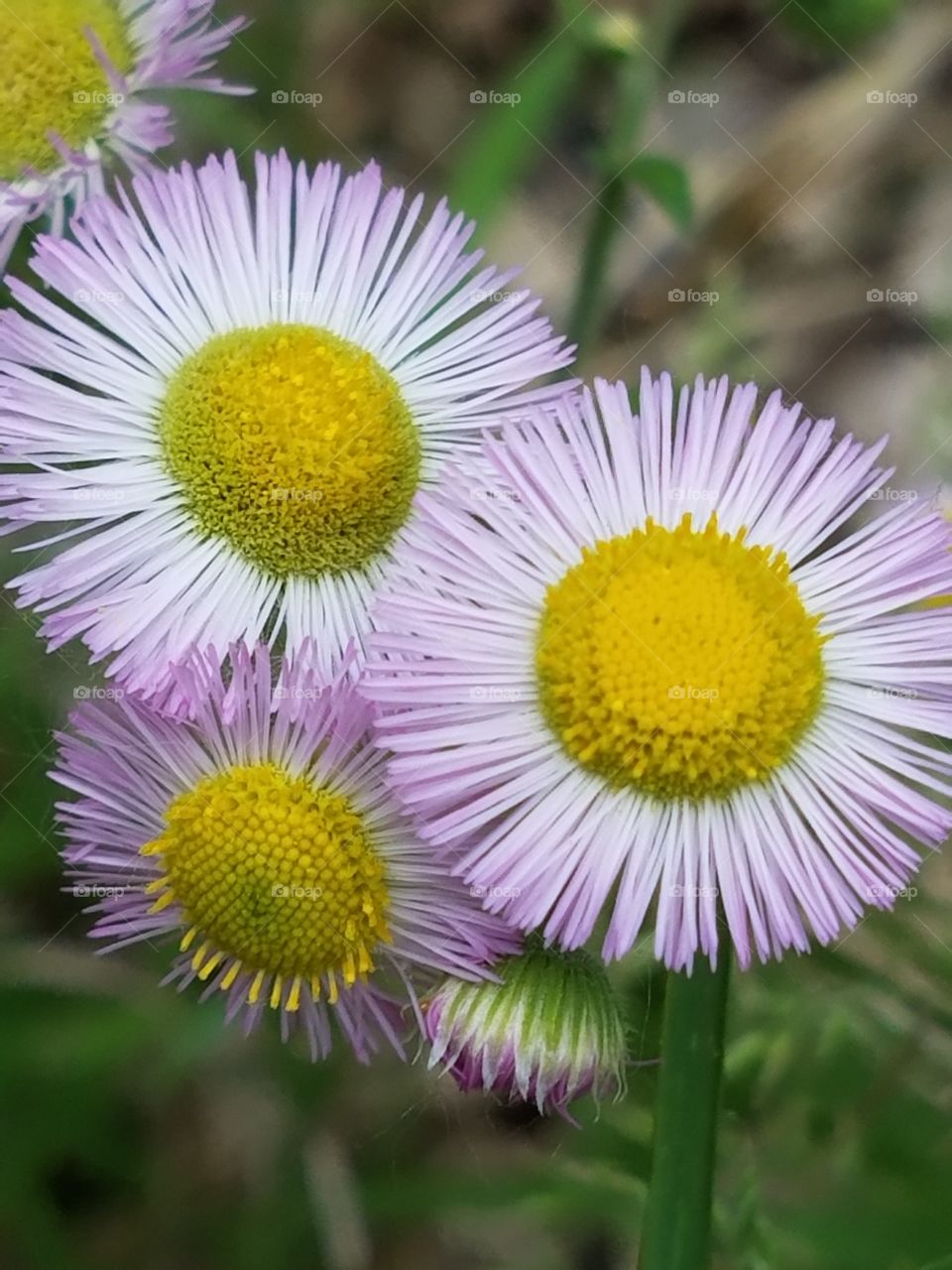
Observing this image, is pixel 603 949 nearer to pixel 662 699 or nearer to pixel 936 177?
pixel 662 699

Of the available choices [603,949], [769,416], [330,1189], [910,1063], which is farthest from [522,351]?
[330,1189]
